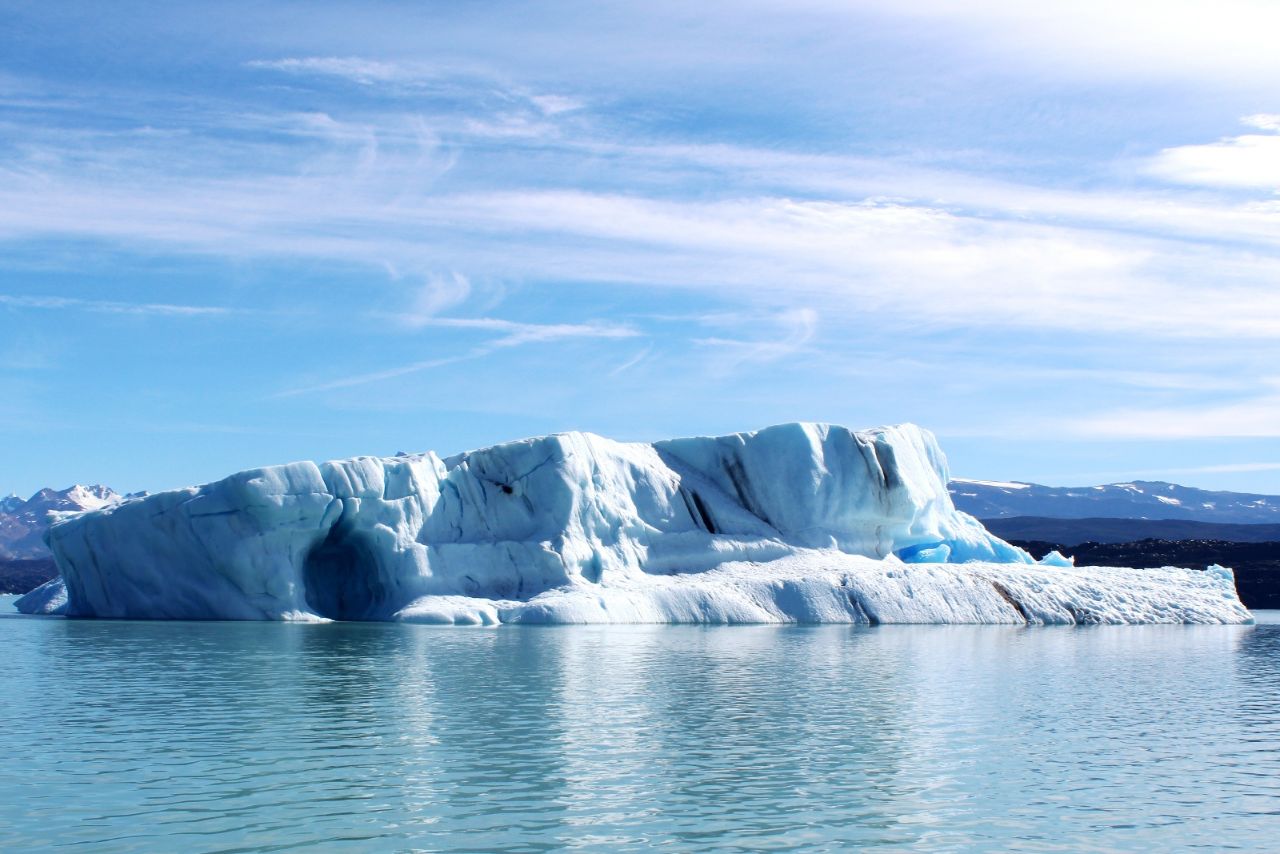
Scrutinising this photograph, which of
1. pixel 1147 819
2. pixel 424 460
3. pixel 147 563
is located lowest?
pixel 1147 819

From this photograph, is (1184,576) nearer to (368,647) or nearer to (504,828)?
(368,647)

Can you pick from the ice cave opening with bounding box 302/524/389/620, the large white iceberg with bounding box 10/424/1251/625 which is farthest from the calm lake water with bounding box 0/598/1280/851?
the ice cave opening with bounding box 302/524/389/620

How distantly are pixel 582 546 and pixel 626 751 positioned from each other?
20229 millimetres

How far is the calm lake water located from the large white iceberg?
8407 millimetres

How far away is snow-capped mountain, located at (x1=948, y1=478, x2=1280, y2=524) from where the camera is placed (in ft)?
608

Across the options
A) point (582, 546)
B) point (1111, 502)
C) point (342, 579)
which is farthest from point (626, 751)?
point (1111, 502)

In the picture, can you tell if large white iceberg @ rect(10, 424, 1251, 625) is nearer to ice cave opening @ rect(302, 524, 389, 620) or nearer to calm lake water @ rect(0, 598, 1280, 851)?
ice cave opening @ rect(302, 524, 389, 620)

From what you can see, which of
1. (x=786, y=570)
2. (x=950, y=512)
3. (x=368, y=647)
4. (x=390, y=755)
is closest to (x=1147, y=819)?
(x=390, y=755)

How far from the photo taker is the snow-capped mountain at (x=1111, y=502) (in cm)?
18538

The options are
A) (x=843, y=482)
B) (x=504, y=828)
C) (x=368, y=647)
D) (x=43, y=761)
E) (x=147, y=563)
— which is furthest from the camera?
(x=843, y=482)

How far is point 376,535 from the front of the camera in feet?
102

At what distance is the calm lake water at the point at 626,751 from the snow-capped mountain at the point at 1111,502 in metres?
167

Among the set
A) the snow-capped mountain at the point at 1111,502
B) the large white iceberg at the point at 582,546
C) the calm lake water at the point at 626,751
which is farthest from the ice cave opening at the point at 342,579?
the snow-capped mountain at the point at 1111,502

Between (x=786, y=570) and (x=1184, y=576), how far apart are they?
43.4 ft
